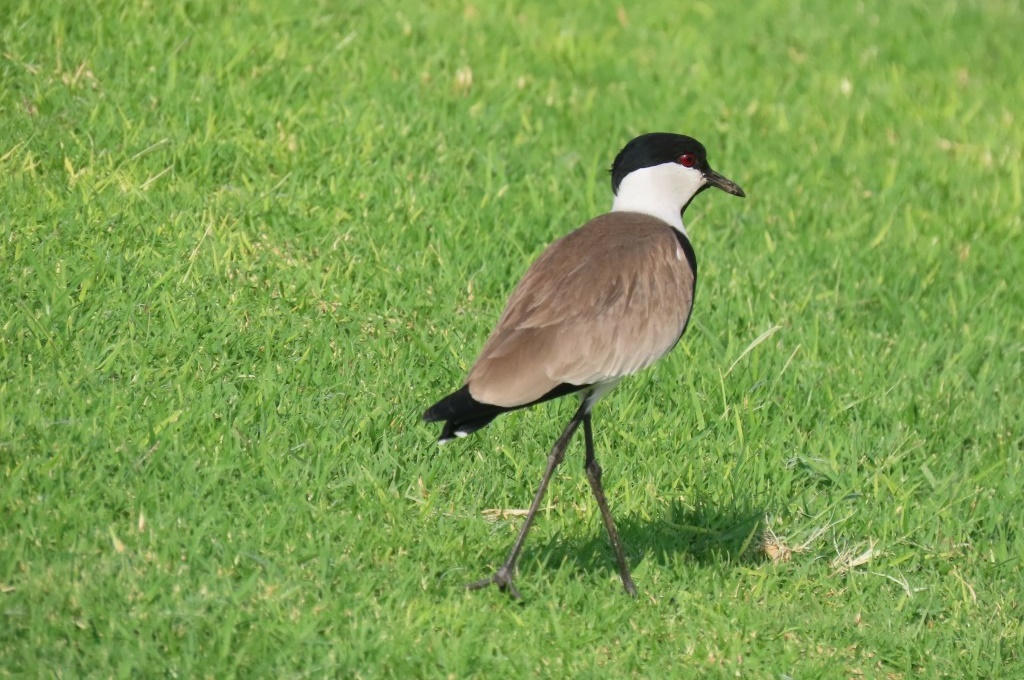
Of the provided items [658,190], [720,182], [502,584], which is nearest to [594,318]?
[658,190]

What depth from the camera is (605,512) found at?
4.96m

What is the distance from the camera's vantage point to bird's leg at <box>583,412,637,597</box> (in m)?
4.91

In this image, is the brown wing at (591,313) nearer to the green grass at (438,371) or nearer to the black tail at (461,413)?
the black tail at (461,413)

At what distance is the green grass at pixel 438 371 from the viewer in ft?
14.6

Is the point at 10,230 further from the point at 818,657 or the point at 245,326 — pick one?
the point at 818,657

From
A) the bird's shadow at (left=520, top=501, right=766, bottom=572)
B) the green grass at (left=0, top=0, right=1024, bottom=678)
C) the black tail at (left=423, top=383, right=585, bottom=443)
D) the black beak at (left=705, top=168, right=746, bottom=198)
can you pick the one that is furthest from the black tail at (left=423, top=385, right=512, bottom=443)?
the black beak at (left=705, top=168, right=746, bottom=198)

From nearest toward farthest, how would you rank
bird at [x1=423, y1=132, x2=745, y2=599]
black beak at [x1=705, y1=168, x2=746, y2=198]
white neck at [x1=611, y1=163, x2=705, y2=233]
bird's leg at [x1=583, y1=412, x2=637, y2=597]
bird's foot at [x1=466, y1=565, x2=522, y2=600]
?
bird at [x1=423, y1=132, x2=745, y2=599]
bird's foot at [x1=466, y1=565, x2=522, y2=600]
bird's leg at [x1=583, y1=412, x2=637, y2=597]
white neck at [x1=611, y1=163, x2=705, y2=233]
black beak at [x1=705, y1=168, x2=746, y2=198]

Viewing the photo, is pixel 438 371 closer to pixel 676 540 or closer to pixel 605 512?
pixel 605 512

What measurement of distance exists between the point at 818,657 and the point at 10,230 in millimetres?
3617

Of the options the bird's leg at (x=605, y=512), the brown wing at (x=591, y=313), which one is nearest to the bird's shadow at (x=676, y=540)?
the bird's leg at (x=605, y=512)

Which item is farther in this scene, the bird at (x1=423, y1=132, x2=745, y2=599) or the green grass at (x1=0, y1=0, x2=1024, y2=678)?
the bird at (x1=423, y1=132, x2=745, y2=599)

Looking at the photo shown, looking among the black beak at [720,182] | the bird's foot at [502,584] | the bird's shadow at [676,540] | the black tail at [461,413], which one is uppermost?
the black beak at [720,182]

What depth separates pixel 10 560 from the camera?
4.19 meters

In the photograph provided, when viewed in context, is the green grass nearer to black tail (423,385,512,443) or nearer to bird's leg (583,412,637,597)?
bird's leg (583,412,637,597)
